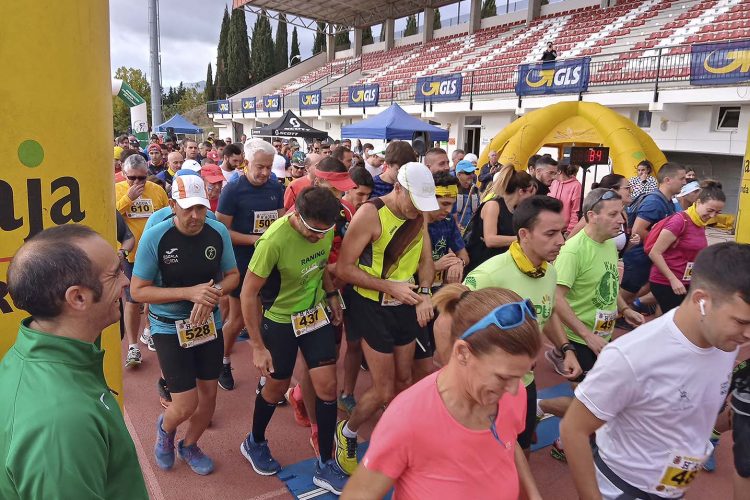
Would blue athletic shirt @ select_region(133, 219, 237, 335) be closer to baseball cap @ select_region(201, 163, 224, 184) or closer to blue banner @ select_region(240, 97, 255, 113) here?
baseball cap @ select_region(201, 163, 224, 184)

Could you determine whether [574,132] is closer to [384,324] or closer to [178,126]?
[384,324]

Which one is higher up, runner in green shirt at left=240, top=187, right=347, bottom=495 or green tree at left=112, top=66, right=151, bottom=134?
green tree at left=112, top=66, right=151, bottom=134

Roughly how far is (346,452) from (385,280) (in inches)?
45.4

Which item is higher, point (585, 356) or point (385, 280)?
point (385, 280)

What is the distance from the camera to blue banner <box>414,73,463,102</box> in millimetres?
20688

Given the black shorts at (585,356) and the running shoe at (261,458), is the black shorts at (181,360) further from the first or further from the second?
the black shorts at (585,356)

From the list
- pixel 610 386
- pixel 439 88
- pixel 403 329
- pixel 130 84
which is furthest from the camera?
pixel 130 84

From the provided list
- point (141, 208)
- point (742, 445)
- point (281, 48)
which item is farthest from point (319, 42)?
point (742, 445)

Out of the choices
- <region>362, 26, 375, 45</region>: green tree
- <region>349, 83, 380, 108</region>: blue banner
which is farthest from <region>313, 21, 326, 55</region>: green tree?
<region>349, 83, 380, 108</region>: blue banner

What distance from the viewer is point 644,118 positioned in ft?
53.4

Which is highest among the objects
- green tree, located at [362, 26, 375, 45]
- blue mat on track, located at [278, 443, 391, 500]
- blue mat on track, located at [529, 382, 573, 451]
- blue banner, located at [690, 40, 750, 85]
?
green tree, located at [362, 26, 375, 45]

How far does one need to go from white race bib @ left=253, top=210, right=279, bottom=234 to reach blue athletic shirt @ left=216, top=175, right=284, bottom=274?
0.03m

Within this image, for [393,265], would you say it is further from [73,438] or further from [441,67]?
[441,67]

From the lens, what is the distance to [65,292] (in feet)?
4.55
